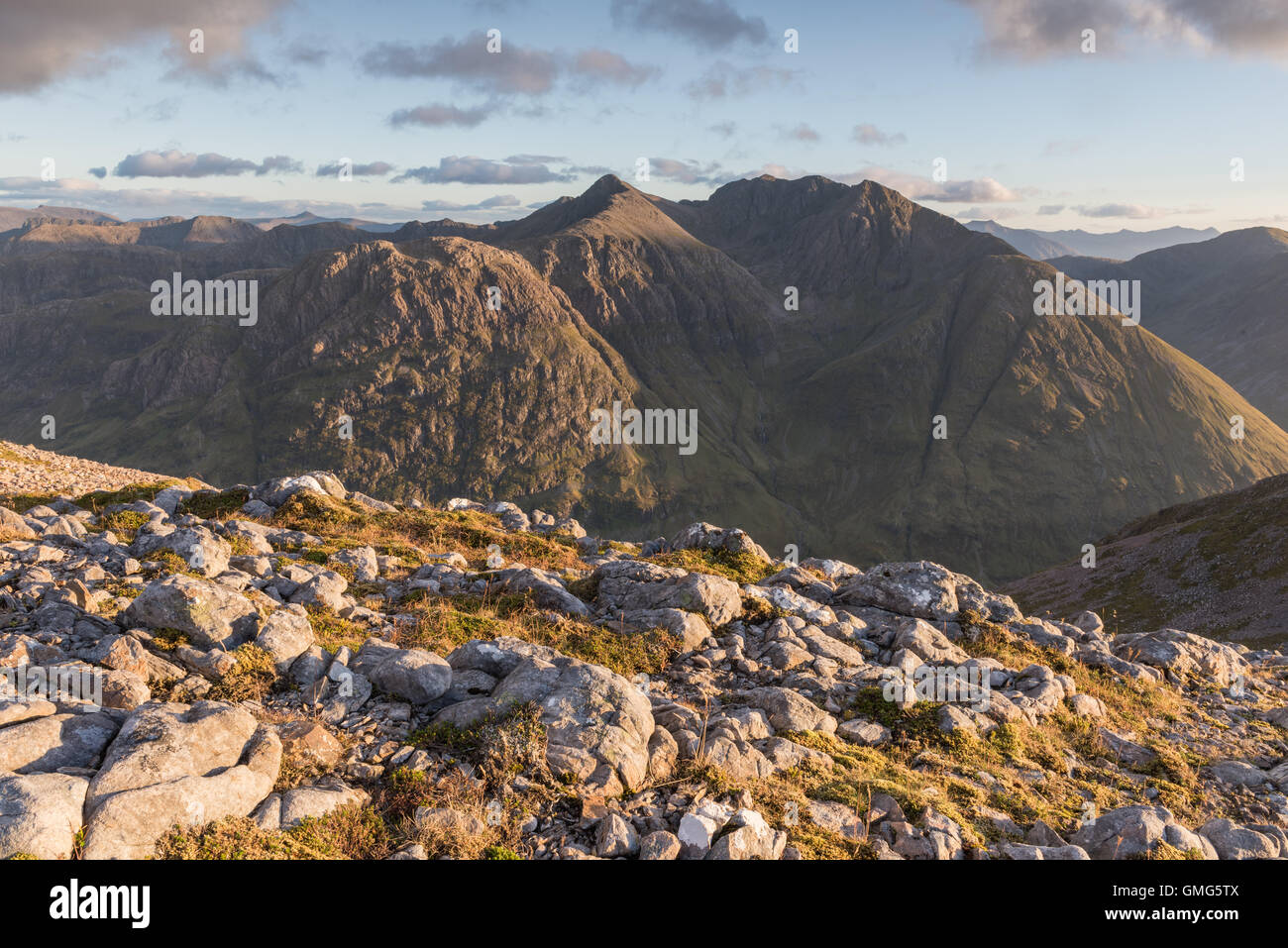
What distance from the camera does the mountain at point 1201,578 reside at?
2891 inches

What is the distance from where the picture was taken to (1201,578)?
8400 cm

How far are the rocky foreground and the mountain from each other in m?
66.6

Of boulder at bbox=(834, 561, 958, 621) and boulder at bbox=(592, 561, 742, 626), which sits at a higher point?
boulder at bbox=(592, 561, 742, 626)

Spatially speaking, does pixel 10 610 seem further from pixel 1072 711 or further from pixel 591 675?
pixel 1072 711

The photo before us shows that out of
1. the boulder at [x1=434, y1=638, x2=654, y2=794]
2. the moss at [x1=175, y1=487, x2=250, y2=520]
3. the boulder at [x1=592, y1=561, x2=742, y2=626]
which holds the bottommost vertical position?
the boulder at [x1=592, y1=561, x2=742, y2=626]

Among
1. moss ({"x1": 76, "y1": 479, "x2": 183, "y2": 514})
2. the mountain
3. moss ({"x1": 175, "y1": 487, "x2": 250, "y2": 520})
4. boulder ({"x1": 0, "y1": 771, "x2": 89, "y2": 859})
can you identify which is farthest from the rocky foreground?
the mountain

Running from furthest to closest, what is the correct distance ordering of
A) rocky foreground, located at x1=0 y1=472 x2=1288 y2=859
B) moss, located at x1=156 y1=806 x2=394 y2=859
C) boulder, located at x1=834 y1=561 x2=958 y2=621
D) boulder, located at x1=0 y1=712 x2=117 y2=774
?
boulder, located at x1=834 y1=561 x2=958 y2=621
rocky foreground, located at x1=0 y1=472 x2=1288 y2=859
boulder, located at x1=0 y1=712 x2=117 y2=774
moss, located at x1=156 y1=806 x2=394 y2=859

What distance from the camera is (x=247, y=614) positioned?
532 inches

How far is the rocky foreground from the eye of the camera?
870cm

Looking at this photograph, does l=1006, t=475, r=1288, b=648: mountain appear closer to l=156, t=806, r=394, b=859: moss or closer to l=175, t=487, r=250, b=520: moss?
l=175, t=487, r=250, b=520: moss

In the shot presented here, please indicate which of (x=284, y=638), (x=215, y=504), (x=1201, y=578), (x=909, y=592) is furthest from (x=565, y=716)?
(x=1201, y=578)

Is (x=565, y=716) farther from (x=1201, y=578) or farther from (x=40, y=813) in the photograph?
(x=1201, y=578)
